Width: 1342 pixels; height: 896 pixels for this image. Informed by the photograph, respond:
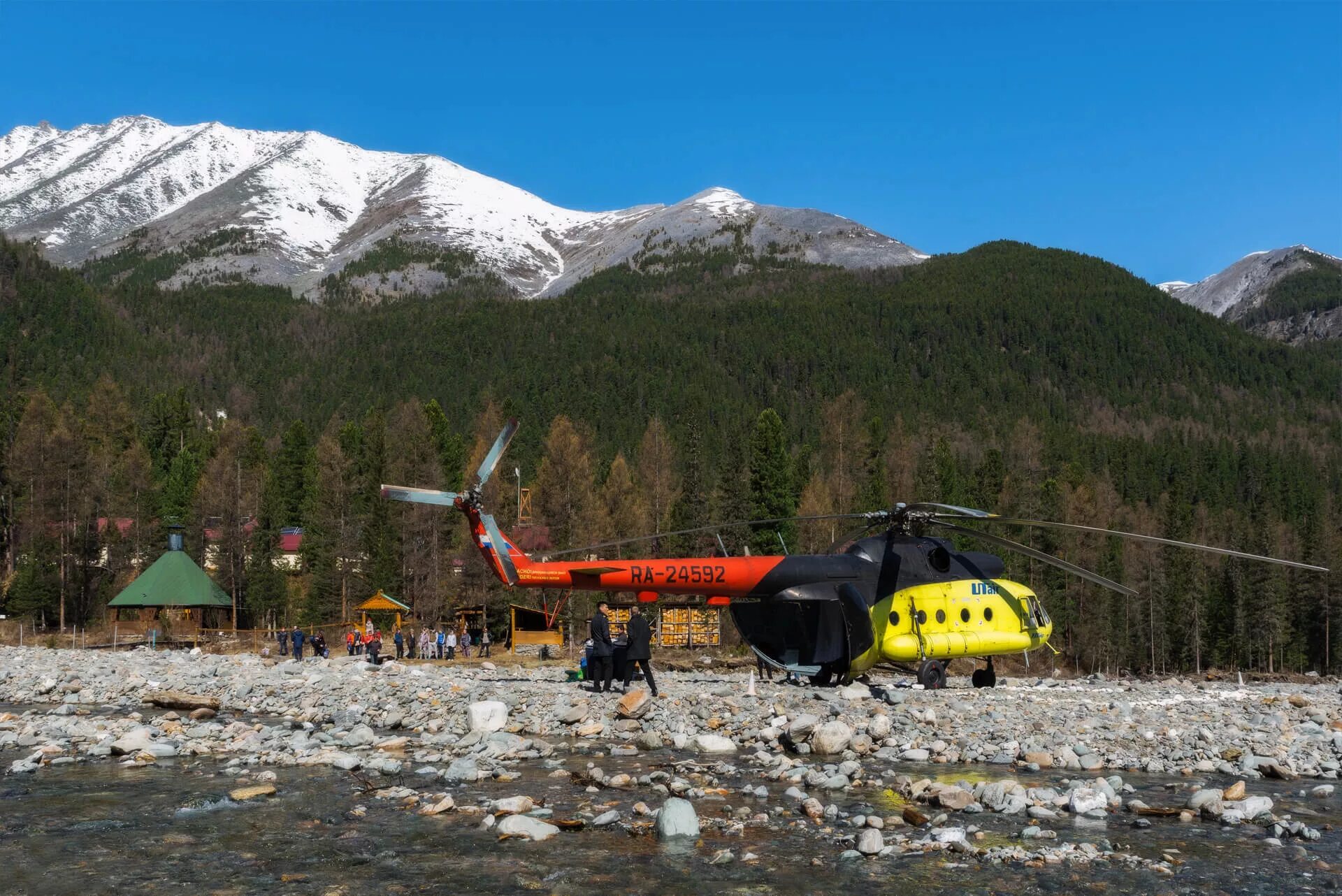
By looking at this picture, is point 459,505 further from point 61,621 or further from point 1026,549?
point 61,621

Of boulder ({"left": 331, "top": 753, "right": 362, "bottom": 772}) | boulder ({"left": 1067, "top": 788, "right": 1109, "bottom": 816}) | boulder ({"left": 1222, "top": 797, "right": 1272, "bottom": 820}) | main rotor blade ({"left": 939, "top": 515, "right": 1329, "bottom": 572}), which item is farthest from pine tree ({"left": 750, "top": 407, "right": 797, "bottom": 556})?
boulder ({"left": 1222, "top": 797, "right": 1272, "bottom": 820})

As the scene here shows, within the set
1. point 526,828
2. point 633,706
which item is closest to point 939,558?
point 633,706

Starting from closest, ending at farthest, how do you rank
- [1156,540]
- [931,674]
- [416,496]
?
[1156,540], [416,496], [931,674]

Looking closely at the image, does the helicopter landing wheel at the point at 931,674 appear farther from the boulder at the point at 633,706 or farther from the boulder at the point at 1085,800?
the boulder at the point at 1085,800

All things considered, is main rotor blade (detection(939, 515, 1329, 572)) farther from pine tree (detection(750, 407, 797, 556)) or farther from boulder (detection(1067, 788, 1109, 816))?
pine tree (detection(750, 407, 797, 556))

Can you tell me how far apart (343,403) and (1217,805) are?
137 metres

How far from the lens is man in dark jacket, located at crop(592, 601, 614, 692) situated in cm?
2180

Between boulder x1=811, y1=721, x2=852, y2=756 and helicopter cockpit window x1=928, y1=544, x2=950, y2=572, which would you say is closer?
boulder x1=811, y1=721, x2=852, y2=756

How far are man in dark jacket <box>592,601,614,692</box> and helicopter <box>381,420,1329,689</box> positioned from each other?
0.97 m

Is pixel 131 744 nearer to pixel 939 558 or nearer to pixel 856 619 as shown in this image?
pixel 856 619

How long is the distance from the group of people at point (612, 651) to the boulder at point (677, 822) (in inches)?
363

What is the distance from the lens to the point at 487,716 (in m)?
18.2

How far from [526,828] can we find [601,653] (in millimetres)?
10729

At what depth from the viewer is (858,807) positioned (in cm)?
1251
